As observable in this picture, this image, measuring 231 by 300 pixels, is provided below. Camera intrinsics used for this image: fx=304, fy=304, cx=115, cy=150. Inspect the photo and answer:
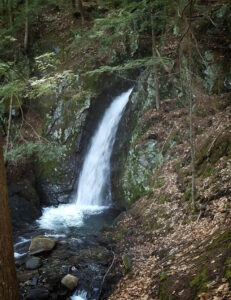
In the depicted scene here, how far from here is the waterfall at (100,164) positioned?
13.3m

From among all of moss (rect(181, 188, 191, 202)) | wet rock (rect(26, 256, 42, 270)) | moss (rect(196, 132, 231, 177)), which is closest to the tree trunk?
wet rock (rect(26, 256, 42, 270))

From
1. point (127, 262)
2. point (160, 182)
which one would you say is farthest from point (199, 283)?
point (160, 182)

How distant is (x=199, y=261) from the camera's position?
16.3ft

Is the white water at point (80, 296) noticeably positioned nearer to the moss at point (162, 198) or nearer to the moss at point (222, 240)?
the moss at point (222, 240)

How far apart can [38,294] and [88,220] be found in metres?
4.92

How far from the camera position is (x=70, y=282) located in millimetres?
7035

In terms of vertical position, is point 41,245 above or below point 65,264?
above

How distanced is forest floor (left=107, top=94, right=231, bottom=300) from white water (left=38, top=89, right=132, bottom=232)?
85.3 inches

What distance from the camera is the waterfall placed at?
43.7ft

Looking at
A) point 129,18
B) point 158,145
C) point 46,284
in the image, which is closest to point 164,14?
point 129,18

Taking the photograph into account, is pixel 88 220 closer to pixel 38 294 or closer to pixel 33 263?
pixel 33 263

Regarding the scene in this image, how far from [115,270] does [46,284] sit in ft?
5.44

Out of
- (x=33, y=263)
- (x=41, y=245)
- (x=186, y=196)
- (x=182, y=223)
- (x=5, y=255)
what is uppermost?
(x=186, y=196)

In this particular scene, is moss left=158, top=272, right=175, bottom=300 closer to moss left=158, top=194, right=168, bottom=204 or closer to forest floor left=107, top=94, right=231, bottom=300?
forest floor left=107, top=94, right=231, bottom=300
